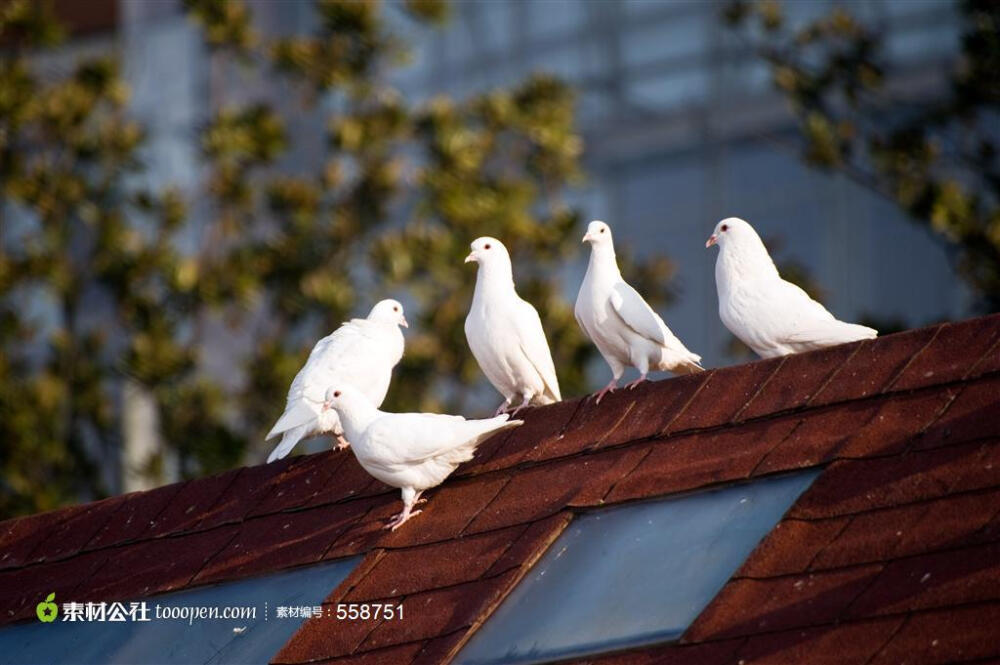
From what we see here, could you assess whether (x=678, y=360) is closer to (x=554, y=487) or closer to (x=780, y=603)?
(x=554, y=487)

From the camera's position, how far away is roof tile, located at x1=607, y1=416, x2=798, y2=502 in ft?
23.1

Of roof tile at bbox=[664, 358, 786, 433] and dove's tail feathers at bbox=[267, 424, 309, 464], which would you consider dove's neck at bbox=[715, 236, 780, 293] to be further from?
dove's tail feathers at bbox=[267, 424, 309, 464]

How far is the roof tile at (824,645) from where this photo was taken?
19.4ft

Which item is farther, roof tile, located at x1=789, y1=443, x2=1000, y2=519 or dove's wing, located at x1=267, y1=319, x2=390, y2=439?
dove's wing, located at x1=267, y1=319, x2=390, y2=439

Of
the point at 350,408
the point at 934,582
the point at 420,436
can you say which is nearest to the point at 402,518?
the point at 420,436

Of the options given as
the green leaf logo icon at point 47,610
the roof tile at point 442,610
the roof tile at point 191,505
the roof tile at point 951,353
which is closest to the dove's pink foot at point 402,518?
the roof tile at point 442,610

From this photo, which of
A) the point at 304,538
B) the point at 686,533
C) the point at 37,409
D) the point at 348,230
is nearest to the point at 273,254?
the point at 348,230

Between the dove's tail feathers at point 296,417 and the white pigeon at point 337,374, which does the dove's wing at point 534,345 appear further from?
the dove's tail feathers at point 296,417

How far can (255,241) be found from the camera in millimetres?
22859

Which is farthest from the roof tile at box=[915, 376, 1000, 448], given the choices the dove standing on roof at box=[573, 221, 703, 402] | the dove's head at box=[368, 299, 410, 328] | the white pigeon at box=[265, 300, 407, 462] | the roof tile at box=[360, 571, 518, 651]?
the dove's head at box=[368, 299, 410, 328]

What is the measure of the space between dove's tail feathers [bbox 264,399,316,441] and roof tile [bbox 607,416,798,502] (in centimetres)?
266

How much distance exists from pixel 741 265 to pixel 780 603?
254 centimetres

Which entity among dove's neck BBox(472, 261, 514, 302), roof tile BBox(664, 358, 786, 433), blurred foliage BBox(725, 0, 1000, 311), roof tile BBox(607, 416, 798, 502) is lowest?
blurred foliage BBox(725, 0, 1000, 311)

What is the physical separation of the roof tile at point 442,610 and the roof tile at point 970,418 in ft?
4.95
